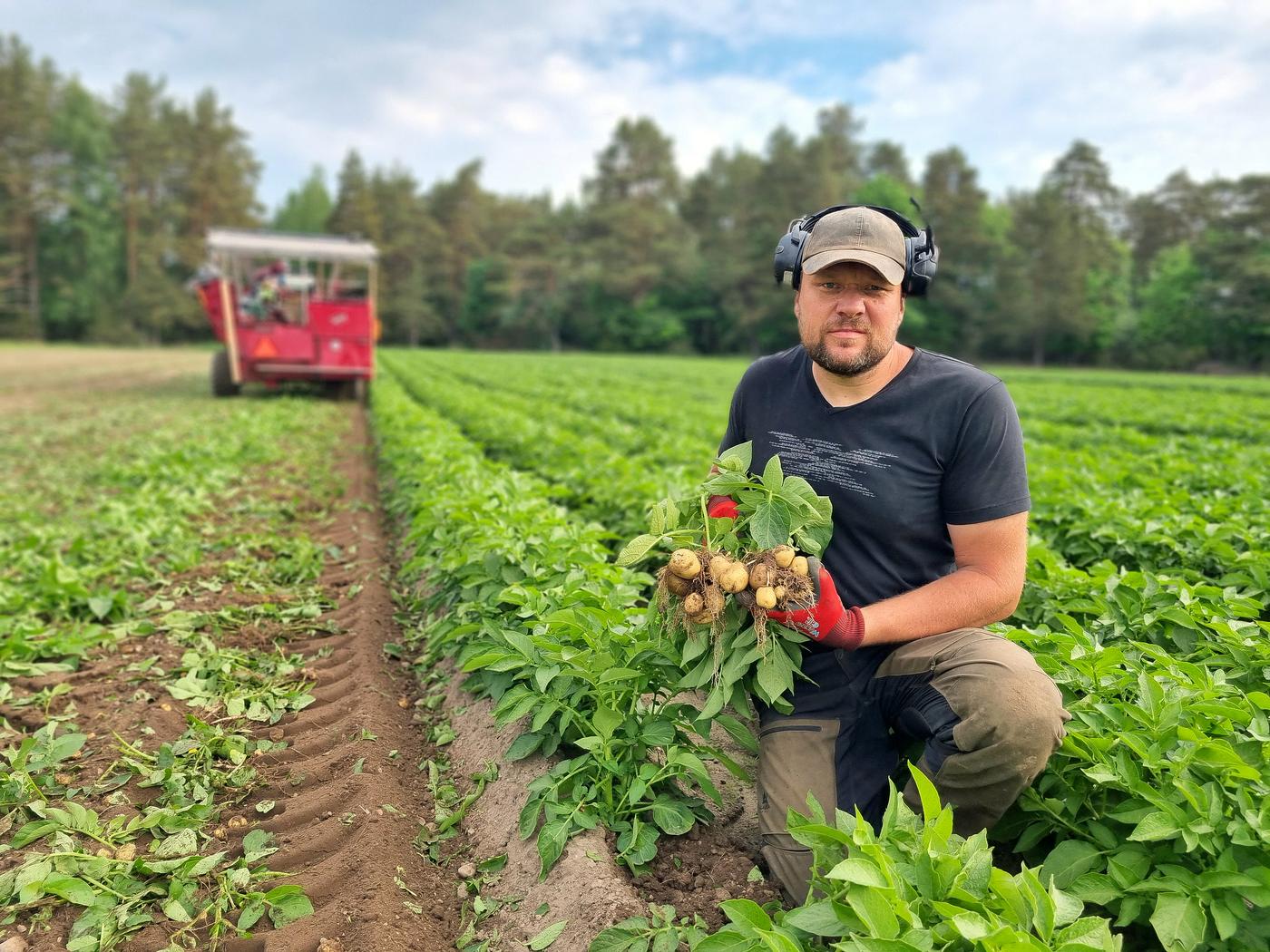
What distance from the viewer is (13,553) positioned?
557cm

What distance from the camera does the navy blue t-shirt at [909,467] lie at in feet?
8.95

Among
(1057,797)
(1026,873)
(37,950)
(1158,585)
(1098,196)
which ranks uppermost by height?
(1098,196)

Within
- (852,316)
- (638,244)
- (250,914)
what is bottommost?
(250,914)

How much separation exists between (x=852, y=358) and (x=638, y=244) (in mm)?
60520

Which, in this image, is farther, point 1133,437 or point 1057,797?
point 1133,437

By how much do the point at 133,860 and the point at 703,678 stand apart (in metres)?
2.02

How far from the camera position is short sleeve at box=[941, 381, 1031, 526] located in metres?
2.71

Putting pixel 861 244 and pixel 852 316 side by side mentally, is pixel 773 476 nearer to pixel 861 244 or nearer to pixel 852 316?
pixel 852 316

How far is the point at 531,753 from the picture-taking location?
3236 millimetres

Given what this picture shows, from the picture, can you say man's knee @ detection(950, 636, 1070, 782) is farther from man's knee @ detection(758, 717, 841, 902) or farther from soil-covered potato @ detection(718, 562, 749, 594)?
soil-covered potato @ detection(718, 562, 749, 594)

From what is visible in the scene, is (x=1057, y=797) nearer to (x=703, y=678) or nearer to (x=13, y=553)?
(x=703, y=678)

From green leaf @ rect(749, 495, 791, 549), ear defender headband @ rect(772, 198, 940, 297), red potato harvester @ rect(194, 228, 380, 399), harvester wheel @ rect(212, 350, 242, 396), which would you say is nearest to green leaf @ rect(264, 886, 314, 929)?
green leaf @ rect(749, 495, 791, 549)

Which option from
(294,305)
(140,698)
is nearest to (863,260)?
(140,698)

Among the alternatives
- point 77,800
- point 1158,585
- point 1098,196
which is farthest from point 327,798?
point 1098,196
